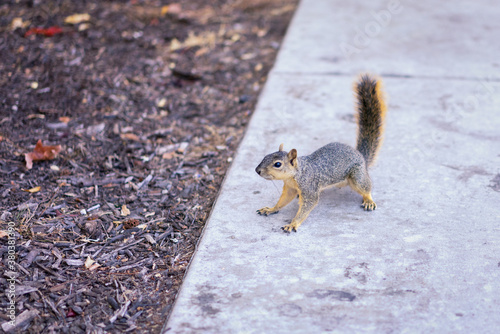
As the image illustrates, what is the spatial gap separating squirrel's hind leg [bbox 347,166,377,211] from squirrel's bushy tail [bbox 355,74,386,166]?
0.80ft

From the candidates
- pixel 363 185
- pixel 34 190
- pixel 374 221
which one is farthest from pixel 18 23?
pixel 374 221

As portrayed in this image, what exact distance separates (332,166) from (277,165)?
1.22ft

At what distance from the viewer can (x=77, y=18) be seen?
537 centimetres

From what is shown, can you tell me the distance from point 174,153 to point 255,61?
71.1 inches

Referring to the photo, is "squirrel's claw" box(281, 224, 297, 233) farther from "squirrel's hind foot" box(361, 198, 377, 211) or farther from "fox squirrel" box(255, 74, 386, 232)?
"squirrel's hind foot" box(361, 198, 377, 211)

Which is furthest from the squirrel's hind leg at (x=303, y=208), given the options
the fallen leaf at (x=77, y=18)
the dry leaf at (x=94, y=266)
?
the fallen leaf at (x=77, y=18)

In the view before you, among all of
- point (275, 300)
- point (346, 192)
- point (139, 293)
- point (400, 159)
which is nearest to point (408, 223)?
point (346, 192)

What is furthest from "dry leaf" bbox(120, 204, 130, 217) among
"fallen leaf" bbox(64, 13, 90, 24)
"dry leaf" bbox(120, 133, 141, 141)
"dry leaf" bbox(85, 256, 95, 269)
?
"fallen leaf" bbox(64, 13, 90, 24)

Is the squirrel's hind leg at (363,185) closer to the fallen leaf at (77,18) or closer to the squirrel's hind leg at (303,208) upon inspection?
the squirrel's hind leg at (303,208)

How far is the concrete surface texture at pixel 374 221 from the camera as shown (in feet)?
6.95

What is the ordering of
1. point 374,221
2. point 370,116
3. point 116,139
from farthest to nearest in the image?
point 116,139
point 370,116
point 374,221

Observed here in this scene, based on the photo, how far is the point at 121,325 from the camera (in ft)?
7.00

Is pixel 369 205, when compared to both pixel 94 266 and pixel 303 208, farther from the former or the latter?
pixel 94 266

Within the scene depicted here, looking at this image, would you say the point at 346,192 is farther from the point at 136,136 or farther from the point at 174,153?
the point at 136,136
